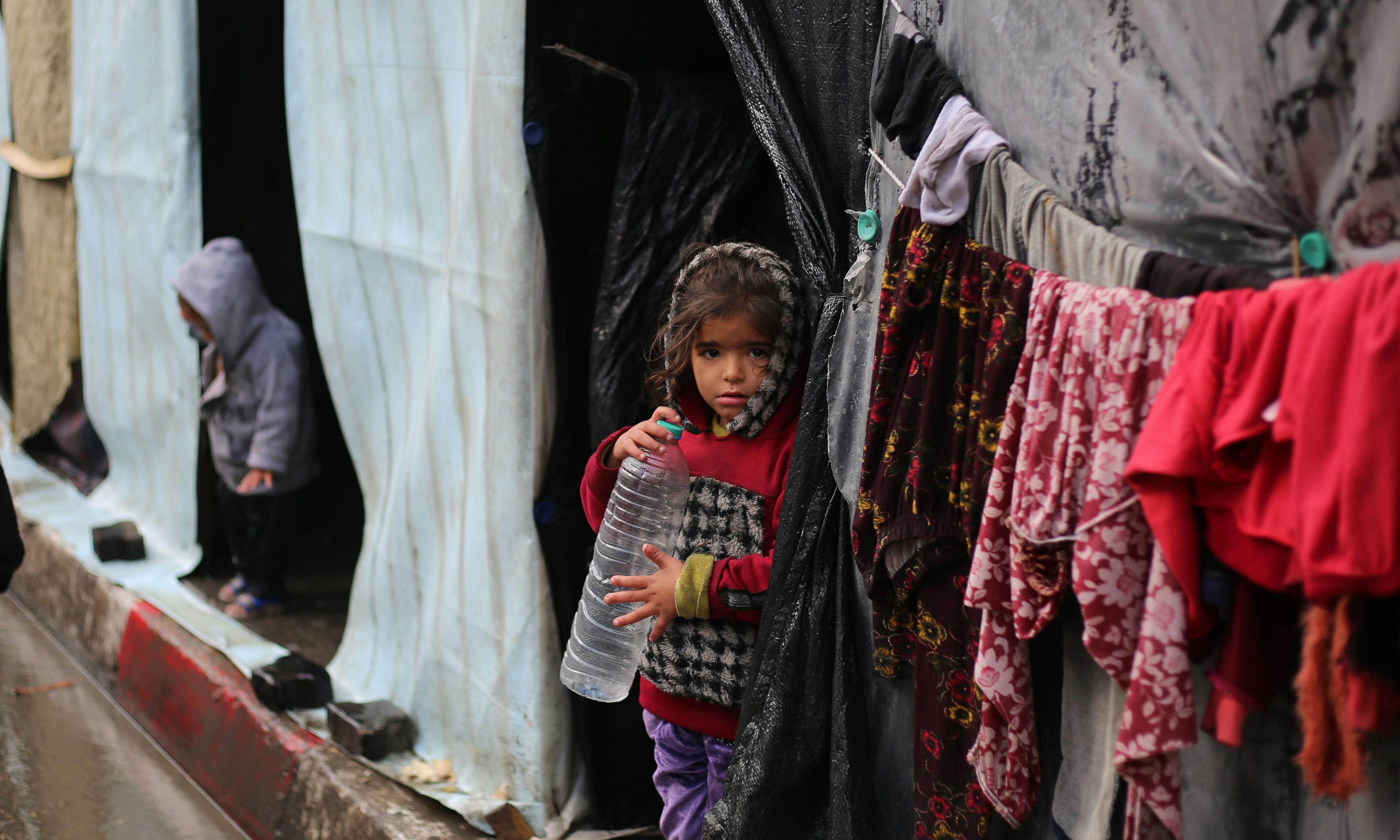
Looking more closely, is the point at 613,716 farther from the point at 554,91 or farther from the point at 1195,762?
the point at 1195,762

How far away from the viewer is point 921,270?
5.45ft

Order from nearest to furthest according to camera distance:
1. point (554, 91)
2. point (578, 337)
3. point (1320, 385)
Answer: point (1320, 385) → point (554, 91) → point (578, 337)

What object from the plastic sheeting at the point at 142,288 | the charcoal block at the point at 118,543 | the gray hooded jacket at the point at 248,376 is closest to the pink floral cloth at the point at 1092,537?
the plastic sheeting at the point at 142,288

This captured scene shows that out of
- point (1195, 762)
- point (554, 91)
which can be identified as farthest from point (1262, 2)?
point (554, 91)

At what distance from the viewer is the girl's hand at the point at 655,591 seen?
2223 millimetres

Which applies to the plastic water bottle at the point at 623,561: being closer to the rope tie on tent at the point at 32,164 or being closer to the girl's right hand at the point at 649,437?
the girl's right hand at the point at 649,437

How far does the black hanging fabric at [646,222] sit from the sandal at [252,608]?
2690 mm

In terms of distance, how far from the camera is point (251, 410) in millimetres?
4762

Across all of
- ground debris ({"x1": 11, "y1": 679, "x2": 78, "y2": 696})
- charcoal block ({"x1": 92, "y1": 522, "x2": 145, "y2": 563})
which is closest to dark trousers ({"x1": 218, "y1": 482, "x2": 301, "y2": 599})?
charcoal block ({"x1": 92, "y1": 522, "x2": 145, "y2": 563})

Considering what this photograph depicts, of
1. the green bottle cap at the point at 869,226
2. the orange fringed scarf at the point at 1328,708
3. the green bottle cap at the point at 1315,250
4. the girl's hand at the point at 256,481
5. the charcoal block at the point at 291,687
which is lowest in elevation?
the charcoal block at the point at 291,687

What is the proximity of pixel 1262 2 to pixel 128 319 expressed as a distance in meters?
5.42

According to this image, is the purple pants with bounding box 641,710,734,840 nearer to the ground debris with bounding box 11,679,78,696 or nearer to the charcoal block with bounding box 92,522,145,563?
the ground debris with bounding box 11,679,78,696

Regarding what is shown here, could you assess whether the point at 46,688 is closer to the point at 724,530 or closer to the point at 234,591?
the point at 234,591

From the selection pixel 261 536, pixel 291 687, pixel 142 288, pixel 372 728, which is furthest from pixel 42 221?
pixel 372 728
